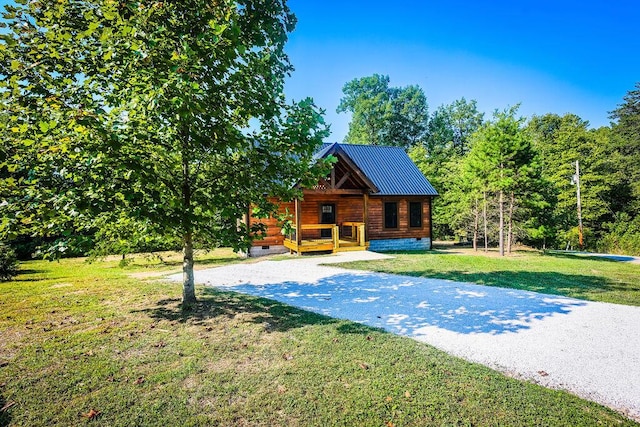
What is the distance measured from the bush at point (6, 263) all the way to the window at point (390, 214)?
52.9 ft

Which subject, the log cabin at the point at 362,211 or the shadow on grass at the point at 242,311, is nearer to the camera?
the shadow on grass at the point at 242,311

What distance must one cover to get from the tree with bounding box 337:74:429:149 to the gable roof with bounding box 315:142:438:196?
714 inches

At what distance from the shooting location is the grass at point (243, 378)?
9.71 ft

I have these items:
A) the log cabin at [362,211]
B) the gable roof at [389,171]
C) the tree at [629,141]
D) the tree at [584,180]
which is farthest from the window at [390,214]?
the tree at [629,141]

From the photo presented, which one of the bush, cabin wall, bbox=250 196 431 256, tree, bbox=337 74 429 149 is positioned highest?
tree, bbox=337 74 429 149

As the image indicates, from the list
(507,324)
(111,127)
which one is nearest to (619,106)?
(507,324)

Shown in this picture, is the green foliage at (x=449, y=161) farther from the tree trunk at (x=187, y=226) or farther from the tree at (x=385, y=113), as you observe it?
the tree trunk at (x=187, y=226)

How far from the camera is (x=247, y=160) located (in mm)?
5922

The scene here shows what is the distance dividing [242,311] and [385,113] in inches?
1467

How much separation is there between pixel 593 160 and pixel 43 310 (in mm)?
36388

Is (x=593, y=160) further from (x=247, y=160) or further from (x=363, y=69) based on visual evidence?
(x=247, y=160)

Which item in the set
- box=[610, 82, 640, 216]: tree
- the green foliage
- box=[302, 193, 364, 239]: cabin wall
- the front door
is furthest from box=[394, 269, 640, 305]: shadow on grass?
box=[610, 82, 640, 216]: tree

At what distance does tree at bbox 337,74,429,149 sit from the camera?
4019 cm

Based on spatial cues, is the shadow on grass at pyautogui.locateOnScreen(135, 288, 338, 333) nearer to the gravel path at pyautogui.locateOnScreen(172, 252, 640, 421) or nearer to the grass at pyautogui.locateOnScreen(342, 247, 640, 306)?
the gravel path at pyautogui.locateOnScreen(172, 252, 640, 421)
